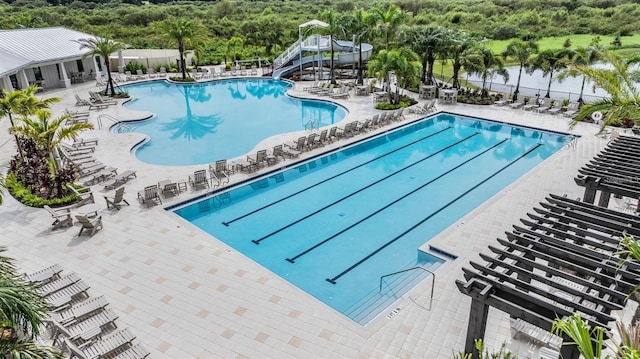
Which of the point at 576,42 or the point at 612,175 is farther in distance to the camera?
the point at 576,42

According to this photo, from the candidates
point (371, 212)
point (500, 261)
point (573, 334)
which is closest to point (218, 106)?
point (371, 212)

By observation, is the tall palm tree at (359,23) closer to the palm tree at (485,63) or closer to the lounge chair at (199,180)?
the palm tree at (485,63)

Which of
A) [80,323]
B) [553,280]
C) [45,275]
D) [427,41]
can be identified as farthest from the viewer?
[427,41]

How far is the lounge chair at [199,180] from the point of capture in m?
13.6

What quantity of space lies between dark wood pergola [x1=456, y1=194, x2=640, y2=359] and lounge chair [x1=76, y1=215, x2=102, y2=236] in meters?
9.18

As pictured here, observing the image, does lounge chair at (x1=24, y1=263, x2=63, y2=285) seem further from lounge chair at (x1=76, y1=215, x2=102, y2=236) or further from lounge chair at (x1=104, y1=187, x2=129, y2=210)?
lounge chair at (x1=104, y1=187, x2=129, y2=210)

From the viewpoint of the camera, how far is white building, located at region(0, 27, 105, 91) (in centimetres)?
2489

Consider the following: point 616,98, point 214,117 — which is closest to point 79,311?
point 616,98

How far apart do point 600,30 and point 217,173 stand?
48.8 metres

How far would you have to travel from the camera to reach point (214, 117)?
23.2 metres

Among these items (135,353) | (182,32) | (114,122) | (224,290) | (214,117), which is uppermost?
(182,32)

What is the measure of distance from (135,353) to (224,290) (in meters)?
2.27

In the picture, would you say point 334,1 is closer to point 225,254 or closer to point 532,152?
point 532,152

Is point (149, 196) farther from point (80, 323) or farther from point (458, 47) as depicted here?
point (458, 47)
